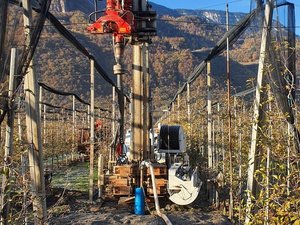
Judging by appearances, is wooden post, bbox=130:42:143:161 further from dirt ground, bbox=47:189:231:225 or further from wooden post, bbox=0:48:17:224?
wooden post, bbox=0:48:17:224

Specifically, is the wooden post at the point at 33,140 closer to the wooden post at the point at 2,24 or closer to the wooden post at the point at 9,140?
the wooden post at the point at 2,24

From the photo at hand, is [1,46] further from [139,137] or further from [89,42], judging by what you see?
[89,42]

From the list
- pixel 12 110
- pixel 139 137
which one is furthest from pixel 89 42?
pixel 12 110

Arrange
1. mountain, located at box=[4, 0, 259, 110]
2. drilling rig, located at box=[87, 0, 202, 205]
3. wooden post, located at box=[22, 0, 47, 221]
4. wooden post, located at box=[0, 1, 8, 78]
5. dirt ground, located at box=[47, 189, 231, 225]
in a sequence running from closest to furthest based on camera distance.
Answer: wooden post, located at box=[0, 1, 8, 78], wooden post, located at box=[22, 0, 47, 221], dirt ground, located at box=[47, 189, 231, 225], drilling rig, located at box=[87, 0, 202, 205], mountain, located at box=[4, 0, 259, 110]

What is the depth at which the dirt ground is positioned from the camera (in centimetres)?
746

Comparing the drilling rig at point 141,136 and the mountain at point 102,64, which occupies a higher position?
the mountain at point 102,64

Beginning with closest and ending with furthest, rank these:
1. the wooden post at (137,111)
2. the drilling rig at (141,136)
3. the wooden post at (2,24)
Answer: the wooden post at (2,24)
the drilling rig at (141,136)
the wooden post at (137,111)

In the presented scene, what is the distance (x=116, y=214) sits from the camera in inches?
323

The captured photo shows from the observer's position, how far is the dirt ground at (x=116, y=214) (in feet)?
24.5

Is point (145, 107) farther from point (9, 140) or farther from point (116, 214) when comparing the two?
point (9, 140)

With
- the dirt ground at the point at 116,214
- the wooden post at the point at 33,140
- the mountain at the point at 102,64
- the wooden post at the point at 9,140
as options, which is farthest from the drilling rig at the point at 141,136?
the mountain at the point at 102,64

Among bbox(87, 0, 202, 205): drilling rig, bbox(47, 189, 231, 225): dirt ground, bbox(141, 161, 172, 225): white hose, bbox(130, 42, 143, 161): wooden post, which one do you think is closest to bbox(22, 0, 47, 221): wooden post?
bbox(47, 189, 231, 225): dirt ground

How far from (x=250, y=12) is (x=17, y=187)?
13.0 ft

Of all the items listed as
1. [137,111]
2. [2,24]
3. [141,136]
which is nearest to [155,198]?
[141,136]
